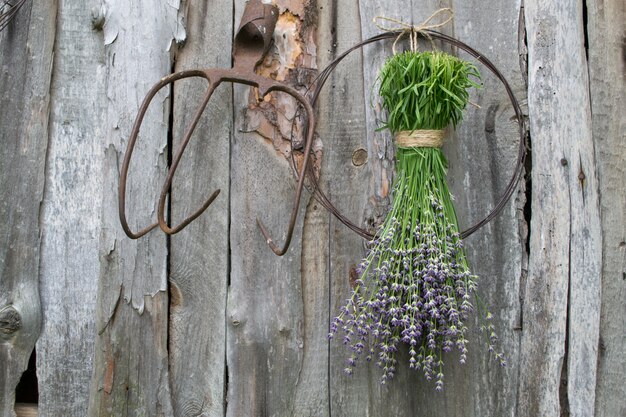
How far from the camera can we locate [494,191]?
167 cm

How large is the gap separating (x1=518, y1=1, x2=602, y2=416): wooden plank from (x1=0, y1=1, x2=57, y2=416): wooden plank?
47.5 inches

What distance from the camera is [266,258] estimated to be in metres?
1.68

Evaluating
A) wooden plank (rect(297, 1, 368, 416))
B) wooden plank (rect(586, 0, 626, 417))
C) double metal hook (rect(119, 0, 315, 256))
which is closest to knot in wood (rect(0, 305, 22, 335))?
double metal hook (rect(119, 0, 315, 256))

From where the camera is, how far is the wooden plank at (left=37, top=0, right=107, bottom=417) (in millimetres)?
1693

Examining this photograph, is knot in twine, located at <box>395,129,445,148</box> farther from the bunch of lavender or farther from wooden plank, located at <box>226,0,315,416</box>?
wooden plank, located at <box>226,0,315,416</box>

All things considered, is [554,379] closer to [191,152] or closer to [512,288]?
[512,288]

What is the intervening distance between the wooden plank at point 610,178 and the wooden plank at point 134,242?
1042 millimetres

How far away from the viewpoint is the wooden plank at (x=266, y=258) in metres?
1.66

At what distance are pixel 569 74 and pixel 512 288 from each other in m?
0.54

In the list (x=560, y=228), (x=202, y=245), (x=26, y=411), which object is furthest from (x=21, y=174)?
(x=560, y=228)

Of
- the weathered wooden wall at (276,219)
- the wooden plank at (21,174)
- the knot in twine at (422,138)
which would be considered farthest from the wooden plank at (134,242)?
the knot in twine at (422,138)

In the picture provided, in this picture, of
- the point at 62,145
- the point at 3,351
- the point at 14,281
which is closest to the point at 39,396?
the point at 3,351

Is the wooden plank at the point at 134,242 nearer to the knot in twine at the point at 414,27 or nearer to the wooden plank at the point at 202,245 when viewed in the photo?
the wooden plank at the point at 202,245

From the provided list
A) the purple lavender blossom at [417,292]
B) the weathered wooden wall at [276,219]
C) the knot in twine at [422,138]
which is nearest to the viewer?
the purple lavender blossom at [417,292]
